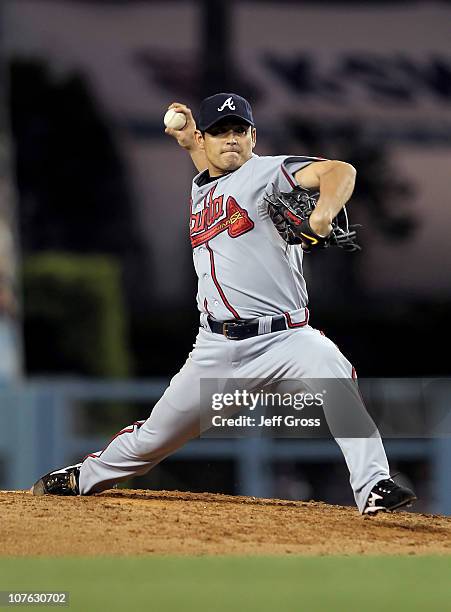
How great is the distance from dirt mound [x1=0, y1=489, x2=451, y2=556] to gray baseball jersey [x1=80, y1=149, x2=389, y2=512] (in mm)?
265

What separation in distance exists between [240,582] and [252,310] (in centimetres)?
118

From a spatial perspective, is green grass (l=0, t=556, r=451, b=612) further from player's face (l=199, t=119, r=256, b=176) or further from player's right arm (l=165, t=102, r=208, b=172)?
player's right arm (l=165, t=102, r=208, b=172)

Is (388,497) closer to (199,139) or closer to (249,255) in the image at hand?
(249,255)

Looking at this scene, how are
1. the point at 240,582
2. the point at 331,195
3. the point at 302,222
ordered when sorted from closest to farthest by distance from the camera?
the point at 240,582 → the point at 331,195 → the point at 302,222

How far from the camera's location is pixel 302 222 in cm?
441

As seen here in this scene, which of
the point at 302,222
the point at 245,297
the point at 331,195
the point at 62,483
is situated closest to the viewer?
the point at 331,195

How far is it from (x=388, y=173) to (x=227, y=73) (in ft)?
7.83

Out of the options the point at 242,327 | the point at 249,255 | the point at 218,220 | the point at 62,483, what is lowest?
the point at 62,483

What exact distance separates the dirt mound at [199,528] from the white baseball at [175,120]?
159cm

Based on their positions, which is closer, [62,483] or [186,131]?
[186,131]

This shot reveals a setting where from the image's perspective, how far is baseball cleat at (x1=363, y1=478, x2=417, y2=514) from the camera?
4.40 meters

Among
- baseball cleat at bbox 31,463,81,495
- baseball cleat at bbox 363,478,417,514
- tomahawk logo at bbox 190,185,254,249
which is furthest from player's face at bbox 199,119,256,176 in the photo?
baseball cleat at bbox 31,463,81,495

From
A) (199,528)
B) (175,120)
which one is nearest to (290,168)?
(175,120)

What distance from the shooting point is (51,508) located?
5.05 metres
